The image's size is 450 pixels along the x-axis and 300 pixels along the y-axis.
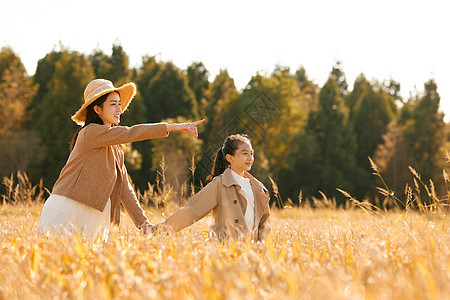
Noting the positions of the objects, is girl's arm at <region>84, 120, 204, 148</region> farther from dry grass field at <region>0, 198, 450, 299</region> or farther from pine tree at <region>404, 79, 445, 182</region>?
pine tree at <region>404, 79, 445, 182</region>

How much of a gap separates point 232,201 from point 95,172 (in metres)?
1.21

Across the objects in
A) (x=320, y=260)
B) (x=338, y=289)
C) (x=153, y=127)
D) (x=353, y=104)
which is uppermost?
(x=353, y=104)

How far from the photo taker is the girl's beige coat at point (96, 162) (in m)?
4.13

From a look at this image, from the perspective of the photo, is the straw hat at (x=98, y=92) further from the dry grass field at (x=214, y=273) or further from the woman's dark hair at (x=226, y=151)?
the dry grass field at (x=214, y=273)

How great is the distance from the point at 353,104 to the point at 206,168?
71.6 feet

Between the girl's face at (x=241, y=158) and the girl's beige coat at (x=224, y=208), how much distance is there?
110 mm

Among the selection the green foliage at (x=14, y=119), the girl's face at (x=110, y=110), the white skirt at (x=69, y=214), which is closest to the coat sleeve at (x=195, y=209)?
the white skirt at (x=69, y=214)

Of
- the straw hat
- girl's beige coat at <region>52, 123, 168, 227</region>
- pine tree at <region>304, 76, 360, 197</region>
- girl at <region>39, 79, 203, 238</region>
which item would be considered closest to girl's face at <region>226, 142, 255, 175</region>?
girl at <region>39, 79, 203, 238</region>

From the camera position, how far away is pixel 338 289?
158 cm

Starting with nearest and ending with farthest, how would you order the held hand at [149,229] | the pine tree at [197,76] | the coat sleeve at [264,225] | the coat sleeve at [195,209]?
the held hand at [149,229] < the coat sleeve at [195,209] < the coat sleeve at [264,225] < the pine tree at [197,76]

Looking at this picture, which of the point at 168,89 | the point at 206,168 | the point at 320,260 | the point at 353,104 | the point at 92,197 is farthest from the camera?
the point at 353,104

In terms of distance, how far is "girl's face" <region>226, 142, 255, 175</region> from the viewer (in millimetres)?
4422

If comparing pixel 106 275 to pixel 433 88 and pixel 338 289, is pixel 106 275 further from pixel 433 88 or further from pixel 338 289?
pixel 433 88

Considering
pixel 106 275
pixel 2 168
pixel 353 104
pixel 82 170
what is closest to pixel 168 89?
pixel 2 168
